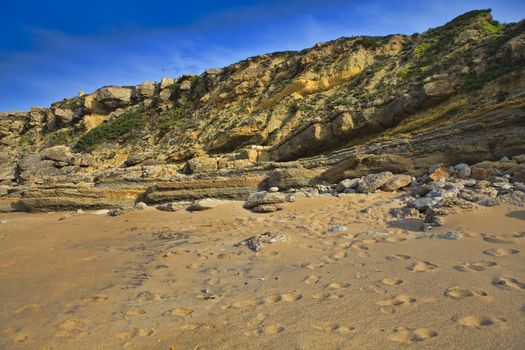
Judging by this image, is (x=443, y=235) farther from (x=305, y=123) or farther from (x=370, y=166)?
(x=305, y=123)

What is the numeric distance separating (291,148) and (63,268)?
12399mm

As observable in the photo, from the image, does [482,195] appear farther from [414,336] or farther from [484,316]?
[414,336]

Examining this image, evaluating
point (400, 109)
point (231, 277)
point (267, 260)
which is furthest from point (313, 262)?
point (400, 109)

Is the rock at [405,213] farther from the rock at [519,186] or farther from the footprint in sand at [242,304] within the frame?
the footprint in sand at [242,304]

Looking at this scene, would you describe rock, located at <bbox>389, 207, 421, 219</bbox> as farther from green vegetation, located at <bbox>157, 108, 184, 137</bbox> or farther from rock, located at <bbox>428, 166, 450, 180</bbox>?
green vegetation, located at <bbox>157, 108, 184, 137</bbox>

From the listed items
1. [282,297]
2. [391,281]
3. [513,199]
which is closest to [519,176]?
[513,199]

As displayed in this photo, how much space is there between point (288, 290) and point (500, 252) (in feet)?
7.85

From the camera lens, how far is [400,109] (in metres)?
14.5

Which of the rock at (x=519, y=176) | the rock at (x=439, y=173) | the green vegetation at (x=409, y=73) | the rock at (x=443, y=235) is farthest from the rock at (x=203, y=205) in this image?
the green vegetation at (x=409, y=73)

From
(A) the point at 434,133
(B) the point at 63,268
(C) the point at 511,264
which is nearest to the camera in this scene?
(C) the point at 511,264

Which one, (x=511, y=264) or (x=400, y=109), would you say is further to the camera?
(x=400, y=109)

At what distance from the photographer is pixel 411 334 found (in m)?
2.46

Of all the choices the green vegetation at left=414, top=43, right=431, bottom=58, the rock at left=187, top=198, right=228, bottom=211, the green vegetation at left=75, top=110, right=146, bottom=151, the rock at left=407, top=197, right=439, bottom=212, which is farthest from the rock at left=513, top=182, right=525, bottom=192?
the green vegetation at left=75, top=110, right=146, bottom=151

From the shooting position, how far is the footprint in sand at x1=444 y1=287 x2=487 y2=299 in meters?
2.93
